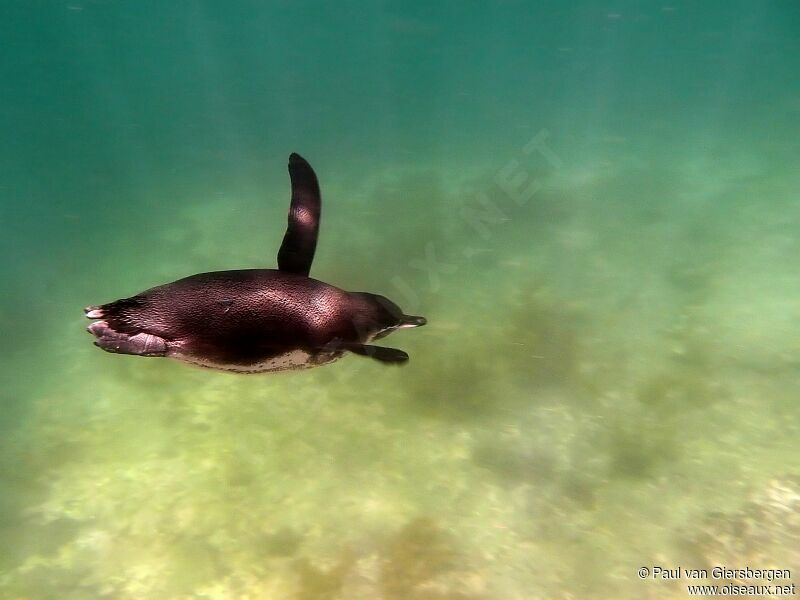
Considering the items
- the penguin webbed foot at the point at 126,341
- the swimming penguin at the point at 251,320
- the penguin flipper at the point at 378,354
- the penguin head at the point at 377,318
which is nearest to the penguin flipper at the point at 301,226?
→ the swimming penguin at the point at 251,320

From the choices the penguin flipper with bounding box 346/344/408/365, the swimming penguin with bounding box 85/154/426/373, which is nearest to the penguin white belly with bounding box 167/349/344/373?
the swimming penguin with bounding box 85/154/426/373

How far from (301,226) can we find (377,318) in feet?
1.75

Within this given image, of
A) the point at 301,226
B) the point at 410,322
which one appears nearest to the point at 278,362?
the point at 301,226

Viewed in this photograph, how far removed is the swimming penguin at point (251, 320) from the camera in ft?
5.28

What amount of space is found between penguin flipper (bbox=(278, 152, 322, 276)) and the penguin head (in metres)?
0.30

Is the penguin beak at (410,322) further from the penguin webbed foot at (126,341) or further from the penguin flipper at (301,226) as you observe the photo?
the penguin webbed foot at (126,341)

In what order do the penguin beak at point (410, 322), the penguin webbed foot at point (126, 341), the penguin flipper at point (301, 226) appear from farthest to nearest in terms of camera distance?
1. the penguin beak at point (410, 322)
2. the penguin flipper at point (301, 226)
3. the penguin webbed foot at point (126, 341)

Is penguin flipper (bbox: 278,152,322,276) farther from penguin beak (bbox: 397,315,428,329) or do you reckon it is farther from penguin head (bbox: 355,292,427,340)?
penguin beak (bbox: 397,315,428,329)

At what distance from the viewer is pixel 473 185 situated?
11.0 metres

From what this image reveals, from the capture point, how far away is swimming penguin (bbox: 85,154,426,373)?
5.28 ft

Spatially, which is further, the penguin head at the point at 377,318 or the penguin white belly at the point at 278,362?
the penguin head at the point at 377,318

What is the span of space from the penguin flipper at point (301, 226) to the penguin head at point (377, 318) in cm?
30

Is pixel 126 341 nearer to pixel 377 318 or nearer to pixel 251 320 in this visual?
pixel 251 320

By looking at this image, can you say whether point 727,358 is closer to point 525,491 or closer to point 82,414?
point 525,491
